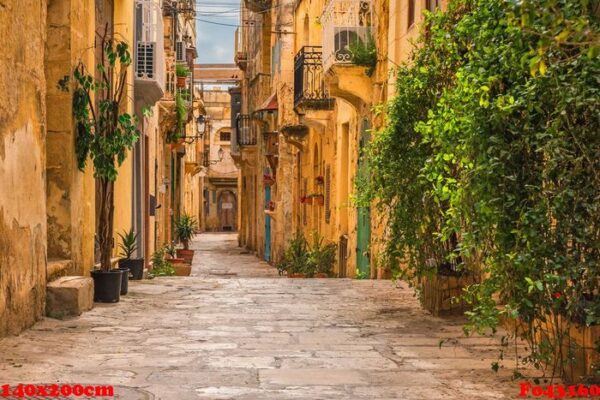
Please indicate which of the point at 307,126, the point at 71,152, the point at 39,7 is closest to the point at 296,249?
the point at 307,126

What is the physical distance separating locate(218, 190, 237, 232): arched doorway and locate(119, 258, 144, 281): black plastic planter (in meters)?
51.3

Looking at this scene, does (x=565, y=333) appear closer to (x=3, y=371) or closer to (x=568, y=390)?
(x=568, y=390)

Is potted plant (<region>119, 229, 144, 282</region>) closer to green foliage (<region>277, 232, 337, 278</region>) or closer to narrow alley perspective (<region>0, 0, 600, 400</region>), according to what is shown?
narrow alley perspective (<region>0, 0, 600, 400</region>)

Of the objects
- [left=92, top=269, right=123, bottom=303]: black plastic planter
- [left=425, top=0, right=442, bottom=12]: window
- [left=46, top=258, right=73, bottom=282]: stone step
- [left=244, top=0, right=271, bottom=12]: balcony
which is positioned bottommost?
[left=92, top=269, right=123, bottom=303]: black plastic planter

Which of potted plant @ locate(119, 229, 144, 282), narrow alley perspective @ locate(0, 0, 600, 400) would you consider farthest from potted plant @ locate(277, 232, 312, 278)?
potted plant @ locate(119, 229, 144, 282)

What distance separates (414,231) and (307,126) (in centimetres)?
1581

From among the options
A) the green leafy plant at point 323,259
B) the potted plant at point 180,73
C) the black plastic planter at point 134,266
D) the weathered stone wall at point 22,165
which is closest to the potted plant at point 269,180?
the potted plant at point 180,73

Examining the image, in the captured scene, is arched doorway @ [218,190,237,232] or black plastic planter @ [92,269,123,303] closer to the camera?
black plastic planter @ [92,269,123,303]

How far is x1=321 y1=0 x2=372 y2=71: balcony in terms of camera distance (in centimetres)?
1653

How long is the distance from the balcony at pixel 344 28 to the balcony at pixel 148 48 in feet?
10.5

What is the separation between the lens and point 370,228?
1564 cm

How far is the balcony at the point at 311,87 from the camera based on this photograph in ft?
68.5

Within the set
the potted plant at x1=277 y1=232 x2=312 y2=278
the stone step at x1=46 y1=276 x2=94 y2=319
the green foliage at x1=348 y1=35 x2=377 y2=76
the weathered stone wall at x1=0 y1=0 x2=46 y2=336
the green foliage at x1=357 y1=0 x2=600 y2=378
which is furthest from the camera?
the potted plant at x1=277 y1=232 x2=312 y2=278

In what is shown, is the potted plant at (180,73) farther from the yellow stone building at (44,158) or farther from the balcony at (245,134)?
the yellow stone building at (44,158)
